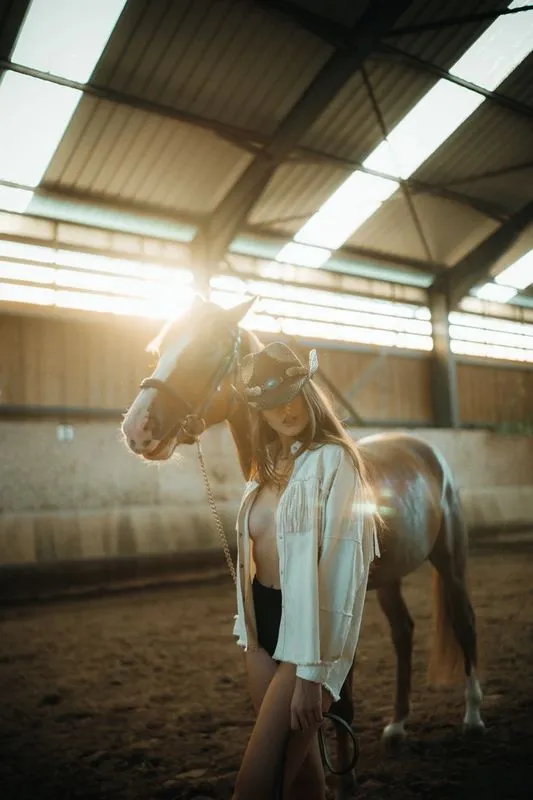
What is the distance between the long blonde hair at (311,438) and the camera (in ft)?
5.69

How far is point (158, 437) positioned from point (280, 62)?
6.95 meters

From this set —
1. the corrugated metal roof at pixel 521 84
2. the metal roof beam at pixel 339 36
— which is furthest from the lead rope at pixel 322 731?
the corrugated metal roof at pixel 521 84

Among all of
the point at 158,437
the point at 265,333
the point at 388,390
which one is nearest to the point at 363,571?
the point at 158,437

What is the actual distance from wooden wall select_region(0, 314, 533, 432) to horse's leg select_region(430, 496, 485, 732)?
21.8 feet

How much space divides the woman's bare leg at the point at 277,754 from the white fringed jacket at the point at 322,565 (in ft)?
0.28

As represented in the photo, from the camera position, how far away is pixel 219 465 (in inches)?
337

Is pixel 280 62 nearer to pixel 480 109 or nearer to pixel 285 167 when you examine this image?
pixel 285 167

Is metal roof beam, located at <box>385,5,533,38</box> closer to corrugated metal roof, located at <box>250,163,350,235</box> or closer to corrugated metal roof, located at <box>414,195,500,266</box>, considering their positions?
corrugated metal roof, located at <box>250,163,350,235</box>

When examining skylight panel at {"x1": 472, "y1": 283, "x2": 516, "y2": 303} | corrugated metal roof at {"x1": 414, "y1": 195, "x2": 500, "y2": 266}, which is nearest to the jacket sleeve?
corrugated metal roof at {"x1": 414, "y1": 195, "x2": 500, "y2": 266}

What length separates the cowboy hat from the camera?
1721 millimetres

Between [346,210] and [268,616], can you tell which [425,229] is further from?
[268,616]

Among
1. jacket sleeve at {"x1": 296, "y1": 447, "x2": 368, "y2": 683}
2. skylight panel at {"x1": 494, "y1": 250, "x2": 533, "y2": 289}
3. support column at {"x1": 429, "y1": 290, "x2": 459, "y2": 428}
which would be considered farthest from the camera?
skylight panel at {"x1": 494, "y1": 250, "x2": 533, "y2": 289}

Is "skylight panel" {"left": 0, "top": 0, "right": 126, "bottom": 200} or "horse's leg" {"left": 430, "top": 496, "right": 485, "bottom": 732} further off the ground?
"skylight panel" {"left": 0, "top": 0, "right": 126, "bottom": 200}

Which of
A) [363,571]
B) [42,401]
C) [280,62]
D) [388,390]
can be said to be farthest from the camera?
[388,390]
